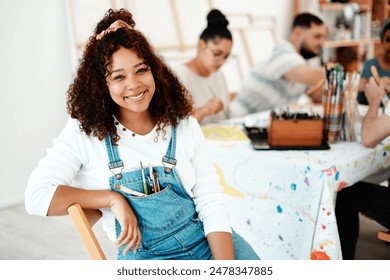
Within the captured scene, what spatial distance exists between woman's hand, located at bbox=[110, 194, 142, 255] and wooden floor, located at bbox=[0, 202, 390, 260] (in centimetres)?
32

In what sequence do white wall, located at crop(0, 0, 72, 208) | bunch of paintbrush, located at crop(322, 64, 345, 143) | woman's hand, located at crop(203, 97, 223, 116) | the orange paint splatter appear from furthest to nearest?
woman's hand, located at crop(203, 97, 223, 116) → white wall, located at crop(0, 0, 72, 208) → bunch of paintbrush, located at crop(322, 64, 345, 143) → the orange paint splatter

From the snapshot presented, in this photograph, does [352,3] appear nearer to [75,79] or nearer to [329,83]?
[329,83]

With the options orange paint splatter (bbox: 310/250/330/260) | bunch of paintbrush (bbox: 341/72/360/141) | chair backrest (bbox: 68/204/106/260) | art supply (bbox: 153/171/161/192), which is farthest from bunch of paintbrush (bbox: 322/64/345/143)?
chair backrest (bbox: 68/204/106/260)

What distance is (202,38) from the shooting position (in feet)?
6.90

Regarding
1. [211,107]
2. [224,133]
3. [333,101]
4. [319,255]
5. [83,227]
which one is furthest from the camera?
[211,107]

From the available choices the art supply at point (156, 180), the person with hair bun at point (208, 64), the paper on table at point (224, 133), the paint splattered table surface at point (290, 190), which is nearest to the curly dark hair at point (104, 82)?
the art supply at point (156, 180)

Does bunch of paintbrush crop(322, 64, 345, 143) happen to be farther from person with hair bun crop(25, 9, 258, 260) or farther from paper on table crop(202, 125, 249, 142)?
person with hair bun crop(25, 9, 258, 260)

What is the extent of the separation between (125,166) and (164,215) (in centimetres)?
15

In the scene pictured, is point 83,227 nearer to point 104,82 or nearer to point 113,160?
point 113,160

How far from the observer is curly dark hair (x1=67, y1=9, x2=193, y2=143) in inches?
40.4

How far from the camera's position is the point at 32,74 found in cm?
216

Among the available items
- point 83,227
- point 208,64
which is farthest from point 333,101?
point 83,227

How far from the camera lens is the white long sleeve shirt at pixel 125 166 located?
3.22 feet

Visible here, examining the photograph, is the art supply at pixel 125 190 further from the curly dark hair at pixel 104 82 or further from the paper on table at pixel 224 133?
the paper on table at pixel 224 133
